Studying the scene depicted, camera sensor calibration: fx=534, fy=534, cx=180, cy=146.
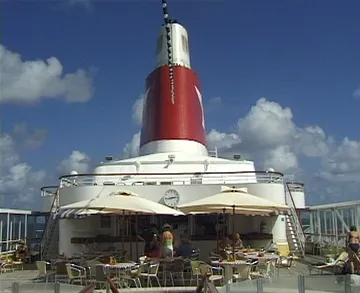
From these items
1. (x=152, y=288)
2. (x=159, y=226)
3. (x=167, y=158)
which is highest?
(x=167, y=158)

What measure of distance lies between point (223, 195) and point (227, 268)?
2133 millimetres

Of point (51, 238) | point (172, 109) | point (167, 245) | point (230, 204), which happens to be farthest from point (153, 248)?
point (172, 109)

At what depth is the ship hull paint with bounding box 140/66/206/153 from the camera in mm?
20500

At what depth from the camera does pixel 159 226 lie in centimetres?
1636

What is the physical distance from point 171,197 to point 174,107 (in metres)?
6.03

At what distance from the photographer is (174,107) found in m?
20.8

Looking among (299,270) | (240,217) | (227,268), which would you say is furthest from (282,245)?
(227,268)

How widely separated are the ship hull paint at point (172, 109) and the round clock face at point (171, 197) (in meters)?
4.84

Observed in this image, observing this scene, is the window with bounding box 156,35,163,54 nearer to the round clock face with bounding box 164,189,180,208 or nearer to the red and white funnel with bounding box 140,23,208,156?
the red and white funnel with bounding box 140,23,208,156

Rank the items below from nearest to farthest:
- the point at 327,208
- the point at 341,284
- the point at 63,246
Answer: the point at 341,284 < the point at 63,246 < the point at 327,208

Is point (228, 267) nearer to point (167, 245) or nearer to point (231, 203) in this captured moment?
point (167, 245)

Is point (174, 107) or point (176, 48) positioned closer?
point (174, 107)

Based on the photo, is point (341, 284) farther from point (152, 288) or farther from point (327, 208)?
point (327, 208)

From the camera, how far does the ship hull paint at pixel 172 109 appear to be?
2050 cm
